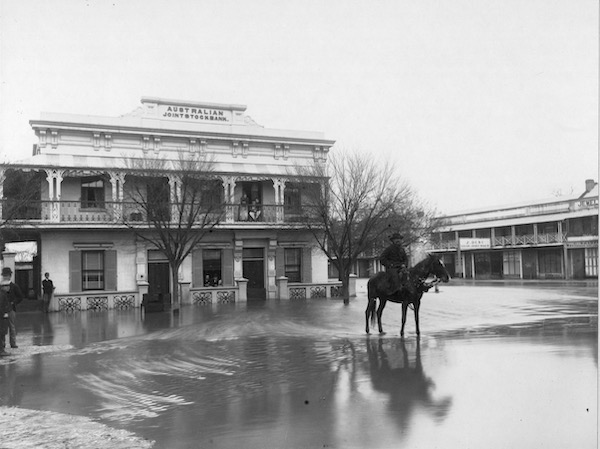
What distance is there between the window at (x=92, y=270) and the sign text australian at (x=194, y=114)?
326 inches

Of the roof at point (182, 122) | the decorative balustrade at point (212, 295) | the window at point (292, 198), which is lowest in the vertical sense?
the decorative balustrade at point (212, 295)

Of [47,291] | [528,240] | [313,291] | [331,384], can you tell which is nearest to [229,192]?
[313,291]

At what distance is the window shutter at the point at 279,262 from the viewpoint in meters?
29.3

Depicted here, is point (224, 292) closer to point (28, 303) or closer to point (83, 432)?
point (28, 303)

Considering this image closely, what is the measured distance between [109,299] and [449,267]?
43.3 meters

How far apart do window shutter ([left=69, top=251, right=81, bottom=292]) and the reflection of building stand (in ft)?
92.1

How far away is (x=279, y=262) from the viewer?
29438mm

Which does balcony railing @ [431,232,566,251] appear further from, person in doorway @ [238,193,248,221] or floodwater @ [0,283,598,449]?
floodwater @ [0,283,598,449]

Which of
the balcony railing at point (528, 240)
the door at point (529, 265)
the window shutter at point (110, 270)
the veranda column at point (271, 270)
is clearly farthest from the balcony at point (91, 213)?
the door at point (529, 265)

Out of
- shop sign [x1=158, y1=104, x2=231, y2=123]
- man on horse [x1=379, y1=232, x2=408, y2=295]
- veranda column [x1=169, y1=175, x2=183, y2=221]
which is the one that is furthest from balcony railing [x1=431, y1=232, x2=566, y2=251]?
man on horse [x1=379, y1=232, x2=408, y2=295]

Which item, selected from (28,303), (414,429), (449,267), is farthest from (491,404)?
(449,267)

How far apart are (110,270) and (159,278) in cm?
250

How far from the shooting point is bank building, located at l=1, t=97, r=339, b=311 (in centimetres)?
2500

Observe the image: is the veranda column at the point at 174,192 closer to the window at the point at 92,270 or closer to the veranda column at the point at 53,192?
the window at the point at 92,270
